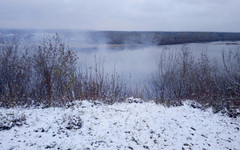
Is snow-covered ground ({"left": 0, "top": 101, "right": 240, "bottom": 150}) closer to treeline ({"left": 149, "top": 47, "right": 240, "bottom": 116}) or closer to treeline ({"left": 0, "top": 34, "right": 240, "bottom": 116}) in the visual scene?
treeline ({"left": 0, "top": 34, "right": 240, "bottom": 116})

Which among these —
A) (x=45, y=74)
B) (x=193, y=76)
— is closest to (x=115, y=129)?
(x=45, y=74)

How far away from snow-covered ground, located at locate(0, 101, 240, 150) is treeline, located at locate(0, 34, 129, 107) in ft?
7.83

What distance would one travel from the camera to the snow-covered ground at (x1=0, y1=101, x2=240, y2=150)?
3881 millimetres

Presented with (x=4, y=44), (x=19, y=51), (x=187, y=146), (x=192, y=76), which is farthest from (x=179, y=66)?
(x=4, y=44)

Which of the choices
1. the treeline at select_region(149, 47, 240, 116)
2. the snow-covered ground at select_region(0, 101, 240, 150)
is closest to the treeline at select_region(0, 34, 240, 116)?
the treeline at select_region(149, 47, 240, 116)

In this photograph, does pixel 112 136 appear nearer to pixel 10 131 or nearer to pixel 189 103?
pixel 10 131

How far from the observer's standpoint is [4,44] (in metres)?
9.28

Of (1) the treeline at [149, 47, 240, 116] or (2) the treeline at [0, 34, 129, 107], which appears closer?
(2) the treeline at [0, 34, 129, 107]

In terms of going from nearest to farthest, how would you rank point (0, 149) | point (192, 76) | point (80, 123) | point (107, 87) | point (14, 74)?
point (0, 149) < point (80, 123) < point (107, 87) < point (14, 74) < point (192, 76)

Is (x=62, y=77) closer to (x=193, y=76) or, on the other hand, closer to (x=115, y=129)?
(x=115, y=129)

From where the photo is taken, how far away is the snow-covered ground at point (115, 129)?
388 cm

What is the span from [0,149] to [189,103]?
548cm

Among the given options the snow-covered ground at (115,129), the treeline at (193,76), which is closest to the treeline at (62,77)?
the treeline at (193,76)

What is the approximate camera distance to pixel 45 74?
28.0 feet
